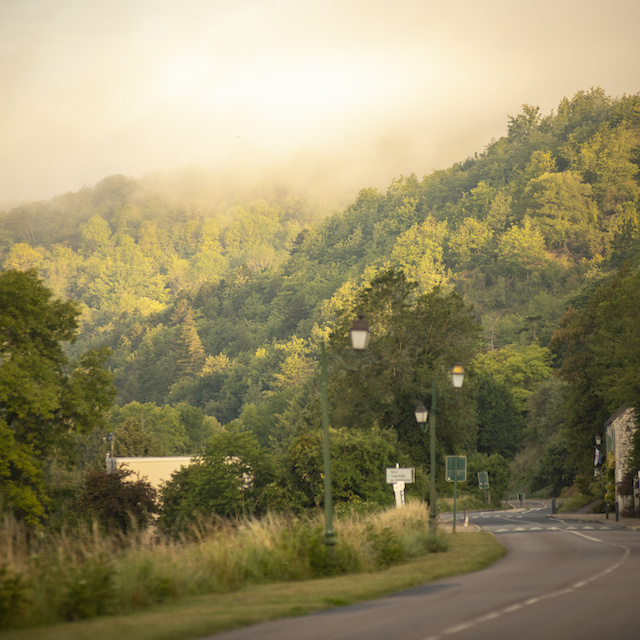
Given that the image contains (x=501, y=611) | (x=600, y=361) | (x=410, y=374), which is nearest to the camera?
(x=501, y=611)

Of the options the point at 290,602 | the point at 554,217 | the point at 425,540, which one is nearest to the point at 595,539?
the point at 425,540

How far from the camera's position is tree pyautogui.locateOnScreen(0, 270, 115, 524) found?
129 feet

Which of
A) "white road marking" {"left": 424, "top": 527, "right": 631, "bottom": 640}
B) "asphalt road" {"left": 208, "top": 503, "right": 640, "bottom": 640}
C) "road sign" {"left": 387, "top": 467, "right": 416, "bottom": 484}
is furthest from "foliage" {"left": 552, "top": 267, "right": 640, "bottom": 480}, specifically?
"asphalt road" {"left": 208, "top": 503, "right": 640, "bottom": 640}

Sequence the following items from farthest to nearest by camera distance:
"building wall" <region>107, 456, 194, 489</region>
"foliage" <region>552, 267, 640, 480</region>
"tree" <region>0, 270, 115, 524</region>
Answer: "building wall" <region>107, 456, 194, 489</region> < "foliage" <region>552, 267, 640, 480</region> < "tree" <region>0, 270, 115, 524</region>

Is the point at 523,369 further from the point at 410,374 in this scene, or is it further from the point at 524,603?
the point at 524,603

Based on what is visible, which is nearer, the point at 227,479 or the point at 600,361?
the point at 227,479

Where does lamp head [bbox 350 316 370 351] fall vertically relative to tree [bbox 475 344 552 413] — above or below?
below

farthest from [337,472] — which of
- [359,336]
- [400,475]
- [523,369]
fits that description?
[523,369]

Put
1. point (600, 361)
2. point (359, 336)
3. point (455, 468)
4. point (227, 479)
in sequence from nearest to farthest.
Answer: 1. point (359, 336)
2. point (455, 468)
3. point (227, 479)
4. point (600, 361)

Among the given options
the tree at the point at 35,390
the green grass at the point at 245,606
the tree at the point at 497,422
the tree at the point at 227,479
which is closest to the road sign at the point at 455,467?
the green grass at the point at 245,606

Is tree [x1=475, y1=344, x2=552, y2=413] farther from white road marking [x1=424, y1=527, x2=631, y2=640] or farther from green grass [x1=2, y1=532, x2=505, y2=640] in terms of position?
green grass [x1=2, y1=532, x2=505, y2=640]

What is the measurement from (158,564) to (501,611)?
19.6ft

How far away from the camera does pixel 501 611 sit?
13125mm

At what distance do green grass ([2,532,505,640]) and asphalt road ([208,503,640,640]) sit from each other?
0.42 meters
